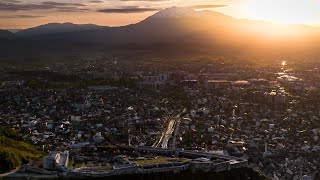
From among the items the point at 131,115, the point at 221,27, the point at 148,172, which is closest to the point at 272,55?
the point at 221,27

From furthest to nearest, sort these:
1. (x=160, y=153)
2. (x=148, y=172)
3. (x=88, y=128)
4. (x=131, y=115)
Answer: (x=131, y=115), (x=88, y=128), (x=160, y=153), (x=148, y=172)

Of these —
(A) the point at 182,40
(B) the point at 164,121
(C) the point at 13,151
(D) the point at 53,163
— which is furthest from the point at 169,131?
(A) the point at 182,40

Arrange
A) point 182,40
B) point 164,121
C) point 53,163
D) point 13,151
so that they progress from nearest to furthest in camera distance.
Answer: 1. point 53,163
2. point 13,151
3. point 164,121
4. point 182,40

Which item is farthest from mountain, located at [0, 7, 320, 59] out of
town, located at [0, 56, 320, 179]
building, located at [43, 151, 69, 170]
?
building, located at [43, 151, 69, 170]

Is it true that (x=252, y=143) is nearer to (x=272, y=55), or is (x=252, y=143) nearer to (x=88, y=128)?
(x=88, y=128)

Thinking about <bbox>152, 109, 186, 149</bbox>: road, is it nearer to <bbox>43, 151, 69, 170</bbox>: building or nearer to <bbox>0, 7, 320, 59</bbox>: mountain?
<bbox>43, 151, 69, 170</bbox>: building

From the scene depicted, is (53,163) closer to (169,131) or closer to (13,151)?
(13,151)
